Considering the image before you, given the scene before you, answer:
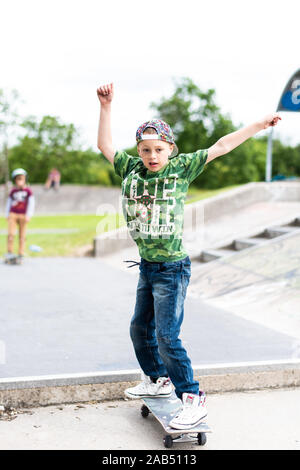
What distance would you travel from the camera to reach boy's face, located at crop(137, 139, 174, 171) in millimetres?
2959

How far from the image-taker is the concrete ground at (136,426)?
2.88 meters

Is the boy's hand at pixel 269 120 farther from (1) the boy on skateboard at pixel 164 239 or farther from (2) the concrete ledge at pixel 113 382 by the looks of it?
(2) the concrete ledge at pixel 113 382

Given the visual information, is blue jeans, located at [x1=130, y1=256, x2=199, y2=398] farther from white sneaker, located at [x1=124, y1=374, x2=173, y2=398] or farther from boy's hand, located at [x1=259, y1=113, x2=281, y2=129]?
boy's hand, located at [x1=259, y1=113, x2=281, y2=129]

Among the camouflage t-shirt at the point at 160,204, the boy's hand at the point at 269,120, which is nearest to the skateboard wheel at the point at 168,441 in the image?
the camouflage t-shirt at the point at 160,204

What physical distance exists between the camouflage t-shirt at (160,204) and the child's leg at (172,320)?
10 centimetres

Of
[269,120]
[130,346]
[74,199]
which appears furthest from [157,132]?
[74,199]

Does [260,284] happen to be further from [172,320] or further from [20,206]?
[20,206]

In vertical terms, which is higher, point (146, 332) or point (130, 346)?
point (146, 332)

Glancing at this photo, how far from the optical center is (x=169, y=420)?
293 centimetres

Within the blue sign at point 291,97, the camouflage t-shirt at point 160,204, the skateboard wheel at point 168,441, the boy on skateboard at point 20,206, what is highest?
the blue sign at point 291,97

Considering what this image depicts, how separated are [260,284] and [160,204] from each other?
407 centimetres

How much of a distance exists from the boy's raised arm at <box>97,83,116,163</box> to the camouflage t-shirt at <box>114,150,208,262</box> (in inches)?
11.0

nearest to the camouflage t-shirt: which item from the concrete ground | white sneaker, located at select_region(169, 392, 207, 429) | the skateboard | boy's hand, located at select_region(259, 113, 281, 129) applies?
boy's hand, located at select_region(259, 113, 281, 129)
